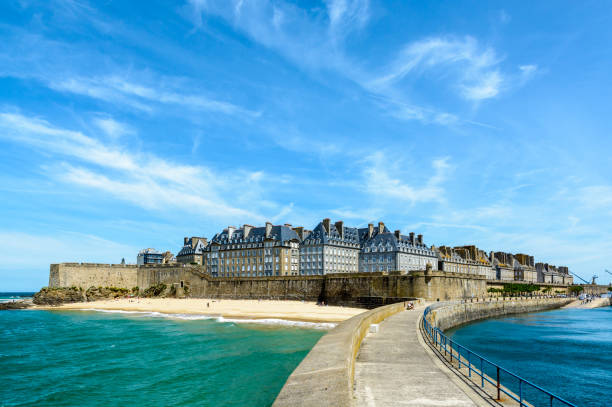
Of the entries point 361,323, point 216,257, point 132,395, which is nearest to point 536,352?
point 361,323

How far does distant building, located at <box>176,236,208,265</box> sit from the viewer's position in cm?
9919

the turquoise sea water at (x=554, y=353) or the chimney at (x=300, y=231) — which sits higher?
the chimney at (x=300, y=231)

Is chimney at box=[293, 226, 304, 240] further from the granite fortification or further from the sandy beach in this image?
the sandy beach

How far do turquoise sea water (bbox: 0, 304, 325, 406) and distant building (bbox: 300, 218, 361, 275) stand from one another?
124 ft

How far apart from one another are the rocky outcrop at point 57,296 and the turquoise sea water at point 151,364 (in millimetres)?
35453

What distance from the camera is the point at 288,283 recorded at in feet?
206

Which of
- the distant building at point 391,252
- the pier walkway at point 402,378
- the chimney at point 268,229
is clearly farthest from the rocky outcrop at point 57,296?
the pier walkway at point 402,378

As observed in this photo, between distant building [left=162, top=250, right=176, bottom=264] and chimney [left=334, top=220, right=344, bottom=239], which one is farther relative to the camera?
distant building [left=162, top=250, right=176, bottom=264]

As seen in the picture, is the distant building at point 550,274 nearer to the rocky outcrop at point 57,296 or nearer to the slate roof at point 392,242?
the slate roof at point 392,242

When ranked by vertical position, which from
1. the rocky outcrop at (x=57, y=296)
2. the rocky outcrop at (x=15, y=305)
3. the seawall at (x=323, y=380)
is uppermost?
the seawall at (x=323, y=380)

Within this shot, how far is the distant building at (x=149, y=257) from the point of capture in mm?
116688

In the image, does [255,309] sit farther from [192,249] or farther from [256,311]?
[192,249]

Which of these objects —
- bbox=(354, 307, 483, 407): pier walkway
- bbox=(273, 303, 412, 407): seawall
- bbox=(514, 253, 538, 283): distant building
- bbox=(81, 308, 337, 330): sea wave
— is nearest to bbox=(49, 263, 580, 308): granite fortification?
bbox=(81, 308, 337, 330): sea wave

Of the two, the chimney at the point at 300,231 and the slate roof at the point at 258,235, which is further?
the chimney at the point at 300,231
